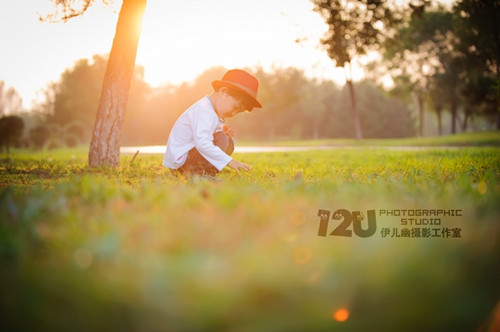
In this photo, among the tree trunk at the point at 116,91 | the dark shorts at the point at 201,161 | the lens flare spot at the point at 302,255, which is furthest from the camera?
the tree trunk at the point at 116,91

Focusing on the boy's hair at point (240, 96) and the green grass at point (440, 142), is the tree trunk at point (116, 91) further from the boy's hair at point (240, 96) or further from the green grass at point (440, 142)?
the green grass at point (440, 142)

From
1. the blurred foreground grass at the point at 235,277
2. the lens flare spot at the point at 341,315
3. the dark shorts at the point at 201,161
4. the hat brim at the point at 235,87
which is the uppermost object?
the hat brim at the point at 235,87

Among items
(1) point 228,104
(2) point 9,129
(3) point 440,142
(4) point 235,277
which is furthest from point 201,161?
(3) point 440,142

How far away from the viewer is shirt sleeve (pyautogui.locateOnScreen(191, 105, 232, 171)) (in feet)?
12.4

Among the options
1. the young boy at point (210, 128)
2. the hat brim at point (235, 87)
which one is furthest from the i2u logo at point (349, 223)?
the hat brim at point (235, 87)

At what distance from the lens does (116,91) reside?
20.7 ft

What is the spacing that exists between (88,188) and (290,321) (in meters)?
2.01

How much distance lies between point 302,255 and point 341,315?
295mm

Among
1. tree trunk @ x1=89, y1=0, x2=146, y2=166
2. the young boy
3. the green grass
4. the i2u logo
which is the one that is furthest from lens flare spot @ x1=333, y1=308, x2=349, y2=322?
the green grass

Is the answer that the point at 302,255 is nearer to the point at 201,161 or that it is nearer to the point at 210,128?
the point at 210,128

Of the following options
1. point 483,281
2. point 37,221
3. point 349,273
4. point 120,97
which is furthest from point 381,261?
point 120,97

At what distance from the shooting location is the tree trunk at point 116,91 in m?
6.25

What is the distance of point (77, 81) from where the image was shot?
4056 centimetres

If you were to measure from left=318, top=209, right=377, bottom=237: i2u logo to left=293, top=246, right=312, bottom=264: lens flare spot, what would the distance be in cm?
34
